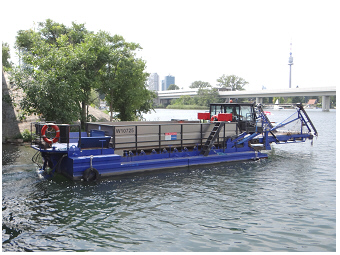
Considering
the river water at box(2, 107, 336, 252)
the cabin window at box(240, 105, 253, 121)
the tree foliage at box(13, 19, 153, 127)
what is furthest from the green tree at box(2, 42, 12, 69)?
the cabin window at box(240, 105, 253, 121)

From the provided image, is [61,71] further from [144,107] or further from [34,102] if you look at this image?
[144,107]

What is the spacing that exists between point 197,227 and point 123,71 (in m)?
25.5

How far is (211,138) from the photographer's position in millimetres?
18156

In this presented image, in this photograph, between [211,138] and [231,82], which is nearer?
[211,138]

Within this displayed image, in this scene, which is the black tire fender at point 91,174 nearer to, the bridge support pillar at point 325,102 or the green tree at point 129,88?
the green tree at point 129,88

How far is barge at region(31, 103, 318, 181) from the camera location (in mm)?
14445

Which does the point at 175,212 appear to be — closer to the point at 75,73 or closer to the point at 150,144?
the point at 150,144

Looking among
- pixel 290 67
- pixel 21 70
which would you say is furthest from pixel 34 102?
pixel 290 67

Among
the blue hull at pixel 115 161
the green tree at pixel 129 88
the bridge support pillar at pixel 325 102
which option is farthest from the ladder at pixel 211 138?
the bridge support pillar at pixel 325 102

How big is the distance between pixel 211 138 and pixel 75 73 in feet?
52.4

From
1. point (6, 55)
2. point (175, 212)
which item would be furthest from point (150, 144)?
point (6, 55)

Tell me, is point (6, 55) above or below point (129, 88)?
above

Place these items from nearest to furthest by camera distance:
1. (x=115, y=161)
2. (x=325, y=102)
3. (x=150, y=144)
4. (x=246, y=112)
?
1. (x=115, y=161)
2. (x=150, y=144)
3. (x=246, y=112)
4. (x=325, y=102)

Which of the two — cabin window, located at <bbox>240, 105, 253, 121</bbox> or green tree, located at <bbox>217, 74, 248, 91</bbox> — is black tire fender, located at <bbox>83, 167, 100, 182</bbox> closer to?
cabin window, located at <bbox>240, 105, 253, 121</bbox>
